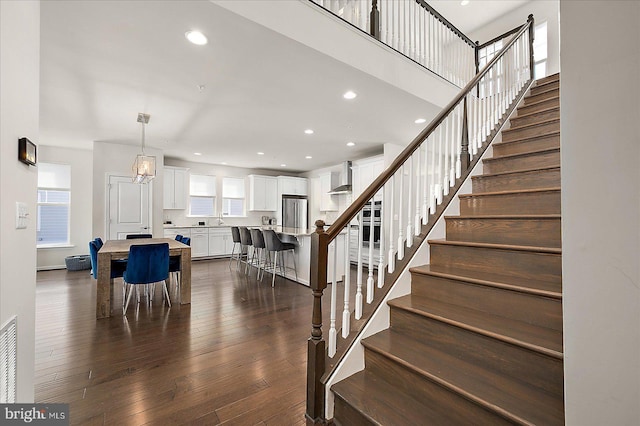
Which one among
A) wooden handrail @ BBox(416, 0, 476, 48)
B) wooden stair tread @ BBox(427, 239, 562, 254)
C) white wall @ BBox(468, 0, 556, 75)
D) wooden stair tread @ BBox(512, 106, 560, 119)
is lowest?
wooden stair tread @ BBox(427, 239, 562, 254)

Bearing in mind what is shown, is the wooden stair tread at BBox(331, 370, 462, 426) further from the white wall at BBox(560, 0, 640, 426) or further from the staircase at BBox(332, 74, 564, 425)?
the white wall at BBox(560, 0, 640, 426)

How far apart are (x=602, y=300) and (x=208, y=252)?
7.67 m

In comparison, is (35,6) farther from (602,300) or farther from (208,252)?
(208,252)

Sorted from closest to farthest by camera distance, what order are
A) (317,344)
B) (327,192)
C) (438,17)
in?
(317,344), (438,17), (327,192)

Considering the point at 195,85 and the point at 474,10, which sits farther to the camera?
the point at 474,10

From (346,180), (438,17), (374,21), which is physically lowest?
(346,180)

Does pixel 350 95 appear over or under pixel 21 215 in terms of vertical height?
over

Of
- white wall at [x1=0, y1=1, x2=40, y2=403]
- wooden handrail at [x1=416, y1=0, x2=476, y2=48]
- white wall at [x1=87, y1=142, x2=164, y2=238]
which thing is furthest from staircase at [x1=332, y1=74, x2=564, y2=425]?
white wall at [x1=87, y1=142, x2=164, y2=238]

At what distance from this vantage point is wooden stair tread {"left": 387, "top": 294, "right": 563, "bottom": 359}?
123cm

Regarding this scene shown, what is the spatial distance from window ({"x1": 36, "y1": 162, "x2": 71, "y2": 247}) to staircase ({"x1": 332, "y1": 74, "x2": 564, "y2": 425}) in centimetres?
746

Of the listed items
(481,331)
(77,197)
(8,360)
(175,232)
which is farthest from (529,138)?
(77,197)

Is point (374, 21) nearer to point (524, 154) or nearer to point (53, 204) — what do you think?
point (524, 154)

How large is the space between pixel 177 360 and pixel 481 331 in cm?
228

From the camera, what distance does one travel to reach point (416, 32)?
362cm
